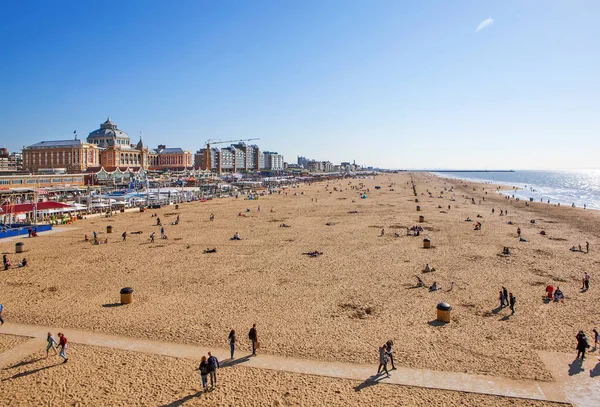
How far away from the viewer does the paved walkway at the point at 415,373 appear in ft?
31.0

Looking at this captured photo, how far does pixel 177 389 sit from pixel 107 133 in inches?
5123

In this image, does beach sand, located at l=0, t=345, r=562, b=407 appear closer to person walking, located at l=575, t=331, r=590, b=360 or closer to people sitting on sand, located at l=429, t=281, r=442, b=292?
person walking, located at l=575, t=331, r=590, b=360

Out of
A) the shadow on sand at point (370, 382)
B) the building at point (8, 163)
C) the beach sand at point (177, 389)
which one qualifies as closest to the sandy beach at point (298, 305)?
the beach sand at point (177, 389)

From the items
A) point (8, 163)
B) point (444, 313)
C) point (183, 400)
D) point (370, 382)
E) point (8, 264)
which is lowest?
point (183, 400)

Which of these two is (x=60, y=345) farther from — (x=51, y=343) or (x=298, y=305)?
(x=298, y=305)

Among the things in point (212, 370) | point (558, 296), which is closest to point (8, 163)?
point (212, 370)

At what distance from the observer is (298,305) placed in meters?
15.6

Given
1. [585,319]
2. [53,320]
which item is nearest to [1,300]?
[53,320]

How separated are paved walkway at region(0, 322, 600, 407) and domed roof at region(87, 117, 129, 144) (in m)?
125

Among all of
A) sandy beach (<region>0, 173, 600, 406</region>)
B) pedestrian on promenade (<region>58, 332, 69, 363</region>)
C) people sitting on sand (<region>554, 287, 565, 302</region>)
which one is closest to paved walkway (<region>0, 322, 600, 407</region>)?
sandy beach (<region>0, 173, 600, 406</region>)

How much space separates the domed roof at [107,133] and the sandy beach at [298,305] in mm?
103370

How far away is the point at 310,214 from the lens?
150 feet

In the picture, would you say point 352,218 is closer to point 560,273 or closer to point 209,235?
point 209,235

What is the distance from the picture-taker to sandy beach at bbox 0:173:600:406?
9.89 m
